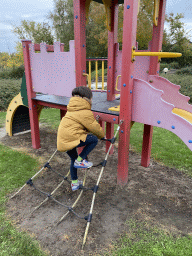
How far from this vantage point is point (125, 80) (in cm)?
291

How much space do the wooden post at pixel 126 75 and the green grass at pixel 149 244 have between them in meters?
1.04

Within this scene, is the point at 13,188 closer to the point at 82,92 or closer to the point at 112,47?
the point at 82,92

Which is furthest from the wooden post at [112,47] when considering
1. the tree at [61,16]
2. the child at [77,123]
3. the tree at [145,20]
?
the tree at [61,16]

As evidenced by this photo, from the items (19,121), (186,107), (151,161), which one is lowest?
(151,161)

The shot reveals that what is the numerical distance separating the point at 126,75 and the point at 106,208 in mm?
1965

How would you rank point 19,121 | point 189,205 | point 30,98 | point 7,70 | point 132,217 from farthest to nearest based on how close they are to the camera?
point 7,70
point 19,121
point 30,98
point 189,205
point 132,217

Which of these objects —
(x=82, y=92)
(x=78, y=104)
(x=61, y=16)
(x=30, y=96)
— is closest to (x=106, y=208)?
(x=78, y=104)

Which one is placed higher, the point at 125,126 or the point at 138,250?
the point at 125,126

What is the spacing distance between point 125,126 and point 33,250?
2.00 metres

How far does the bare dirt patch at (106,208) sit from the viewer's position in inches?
96.5

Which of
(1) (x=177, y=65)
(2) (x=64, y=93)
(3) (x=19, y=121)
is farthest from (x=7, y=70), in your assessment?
(1) (x=177, y=65)

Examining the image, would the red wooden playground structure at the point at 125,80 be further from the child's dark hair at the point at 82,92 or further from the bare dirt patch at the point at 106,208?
the child's dark hair at the point at 82,92

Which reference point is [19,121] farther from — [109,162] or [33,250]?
[33,250]

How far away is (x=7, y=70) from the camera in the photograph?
16922 millimetres
